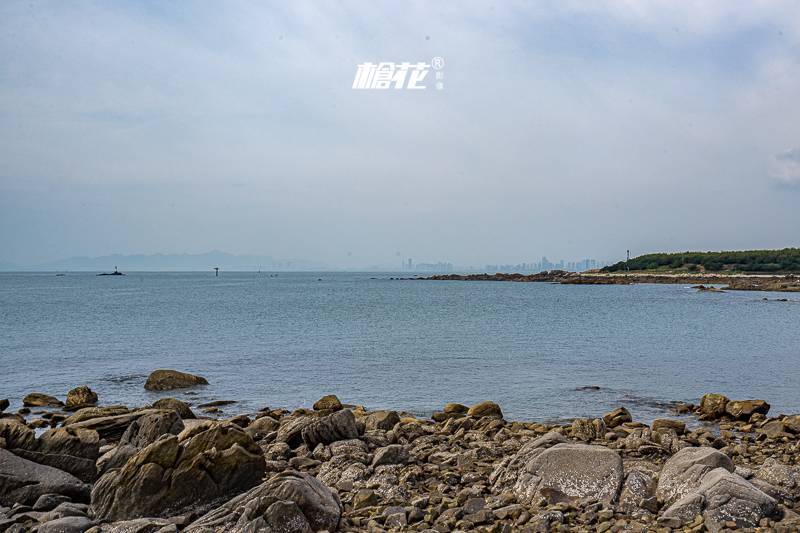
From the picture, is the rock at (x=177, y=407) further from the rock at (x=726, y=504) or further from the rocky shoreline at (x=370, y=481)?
the rock at (x=726, y=504)

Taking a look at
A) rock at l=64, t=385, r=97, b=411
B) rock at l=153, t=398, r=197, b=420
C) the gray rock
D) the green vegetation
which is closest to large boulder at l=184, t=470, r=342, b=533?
the gray rock

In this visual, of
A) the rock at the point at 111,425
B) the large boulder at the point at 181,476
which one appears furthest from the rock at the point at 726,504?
the rock at the point at 111,425

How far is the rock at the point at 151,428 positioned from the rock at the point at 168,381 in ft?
36.4

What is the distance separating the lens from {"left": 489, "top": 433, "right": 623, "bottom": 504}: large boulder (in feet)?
33.4

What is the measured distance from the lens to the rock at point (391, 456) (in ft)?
40.3

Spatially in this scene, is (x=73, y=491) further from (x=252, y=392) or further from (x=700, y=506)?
(x=252, y=392)

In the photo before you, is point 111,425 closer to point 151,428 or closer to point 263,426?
point 151,428

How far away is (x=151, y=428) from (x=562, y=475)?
9.61 metres

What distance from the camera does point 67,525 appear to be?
9.00m

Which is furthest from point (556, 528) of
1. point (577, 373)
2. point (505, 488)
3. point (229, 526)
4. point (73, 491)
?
point (577, 373)

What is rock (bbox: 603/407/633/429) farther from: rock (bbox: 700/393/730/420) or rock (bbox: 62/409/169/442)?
rock (bbox: 62/409/169/442)

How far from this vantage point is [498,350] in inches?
1396

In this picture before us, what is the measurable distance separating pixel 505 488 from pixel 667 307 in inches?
2809

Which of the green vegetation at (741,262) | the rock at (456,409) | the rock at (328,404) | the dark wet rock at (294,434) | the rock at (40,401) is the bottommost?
the rock at (40,401)
